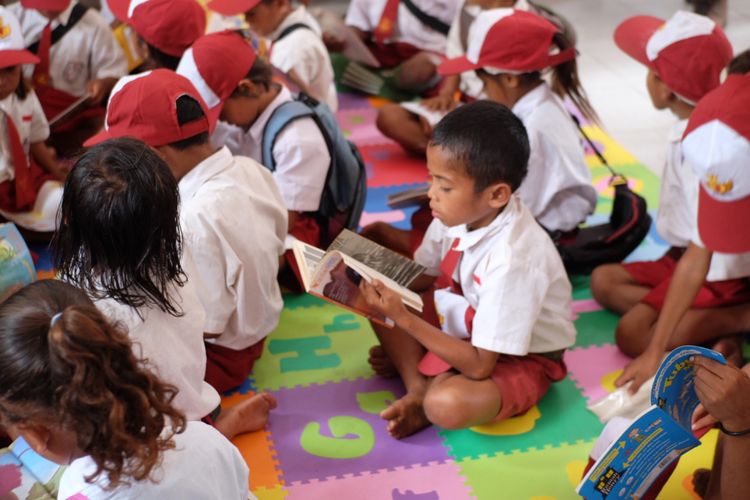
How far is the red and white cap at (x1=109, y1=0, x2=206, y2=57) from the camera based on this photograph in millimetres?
2744

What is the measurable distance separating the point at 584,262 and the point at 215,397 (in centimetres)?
129

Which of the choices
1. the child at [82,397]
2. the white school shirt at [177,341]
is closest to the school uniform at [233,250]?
the white school shirt at [177,341]

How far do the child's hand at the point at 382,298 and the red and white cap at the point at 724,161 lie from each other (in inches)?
26.1

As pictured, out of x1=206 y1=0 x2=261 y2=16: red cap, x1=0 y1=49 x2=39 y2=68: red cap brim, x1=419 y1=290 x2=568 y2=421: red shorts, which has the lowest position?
x1=419 y1=290 x2=568 y2=421: red shorts

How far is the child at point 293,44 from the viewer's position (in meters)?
3.15

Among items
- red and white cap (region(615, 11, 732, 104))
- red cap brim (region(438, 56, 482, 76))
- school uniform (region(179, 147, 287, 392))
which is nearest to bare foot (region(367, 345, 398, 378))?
school uniform (region(179, 147, 287, 392))

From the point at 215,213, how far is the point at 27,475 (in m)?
Result: 0.66

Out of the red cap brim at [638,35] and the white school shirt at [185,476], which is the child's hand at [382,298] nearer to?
the white school shirt at [185,476]

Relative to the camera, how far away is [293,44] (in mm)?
3156

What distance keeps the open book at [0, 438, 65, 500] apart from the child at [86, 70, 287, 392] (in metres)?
0.46

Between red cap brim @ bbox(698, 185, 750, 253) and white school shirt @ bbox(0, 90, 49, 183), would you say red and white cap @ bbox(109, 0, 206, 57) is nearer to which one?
white school shirt @ bbox(0, 90, 49, 183)

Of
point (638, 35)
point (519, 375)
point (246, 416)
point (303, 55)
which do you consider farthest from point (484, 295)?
point (303, 55)

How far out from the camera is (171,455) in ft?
4.43

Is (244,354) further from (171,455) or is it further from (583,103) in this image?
(583,103)
